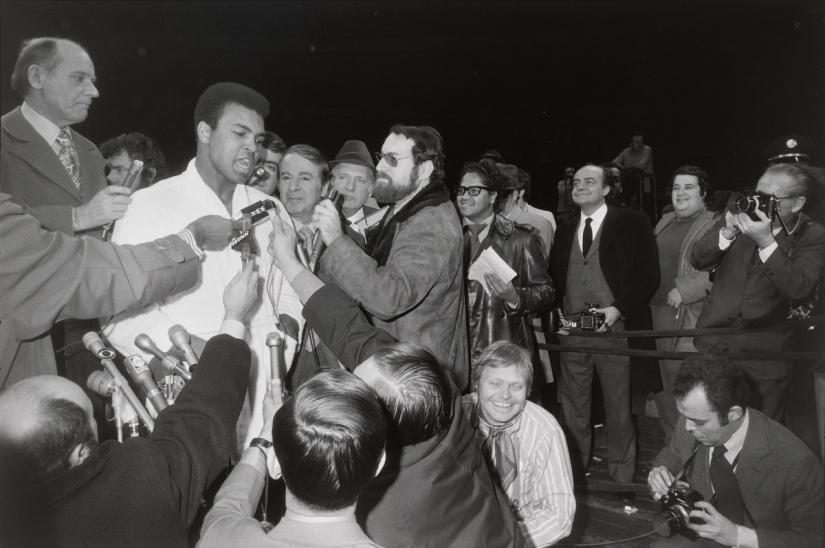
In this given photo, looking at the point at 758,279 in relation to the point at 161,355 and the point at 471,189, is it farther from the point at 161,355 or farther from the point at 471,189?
the point at 161,355

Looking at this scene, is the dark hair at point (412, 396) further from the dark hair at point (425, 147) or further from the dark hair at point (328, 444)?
the dark hair at point (425, 147)

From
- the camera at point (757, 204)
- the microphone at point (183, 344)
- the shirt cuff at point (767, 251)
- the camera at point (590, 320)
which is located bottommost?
the camera at point (590, 320)

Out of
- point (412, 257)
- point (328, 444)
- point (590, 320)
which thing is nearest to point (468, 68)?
point (590, 320)

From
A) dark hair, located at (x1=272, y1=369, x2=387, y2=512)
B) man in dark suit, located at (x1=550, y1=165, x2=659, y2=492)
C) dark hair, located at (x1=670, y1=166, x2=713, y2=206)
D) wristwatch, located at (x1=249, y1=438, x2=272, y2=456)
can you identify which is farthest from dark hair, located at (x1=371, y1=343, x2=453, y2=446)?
dark hair, located at (x1=670, y1=166, x2=713, y2=206)

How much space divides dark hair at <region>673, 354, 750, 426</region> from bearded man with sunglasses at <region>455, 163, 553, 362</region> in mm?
1066

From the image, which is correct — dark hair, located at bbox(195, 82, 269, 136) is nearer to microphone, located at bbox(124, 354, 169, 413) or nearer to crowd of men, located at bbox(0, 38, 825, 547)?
crowd of men, located at bbox(0, 38, 825, 547)

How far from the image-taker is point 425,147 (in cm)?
238

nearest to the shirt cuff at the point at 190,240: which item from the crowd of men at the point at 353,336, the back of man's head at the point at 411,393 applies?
the crowd of men at the point at 353,336

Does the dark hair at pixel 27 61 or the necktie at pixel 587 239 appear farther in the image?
the necktie at pixel 587 239

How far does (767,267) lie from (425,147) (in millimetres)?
1707

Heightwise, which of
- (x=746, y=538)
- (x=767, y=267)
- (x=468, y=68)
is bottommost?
(x=746, y=538)

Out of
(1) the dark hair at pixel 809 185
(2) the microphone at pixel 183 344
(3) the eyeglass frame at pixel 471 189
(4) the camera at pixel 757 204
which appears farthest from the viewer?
(3) the eyeglass frame at pixel 471 189

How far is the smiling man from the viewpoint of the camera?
1818mm

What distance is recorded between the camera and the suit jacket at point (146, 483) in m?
1.14
